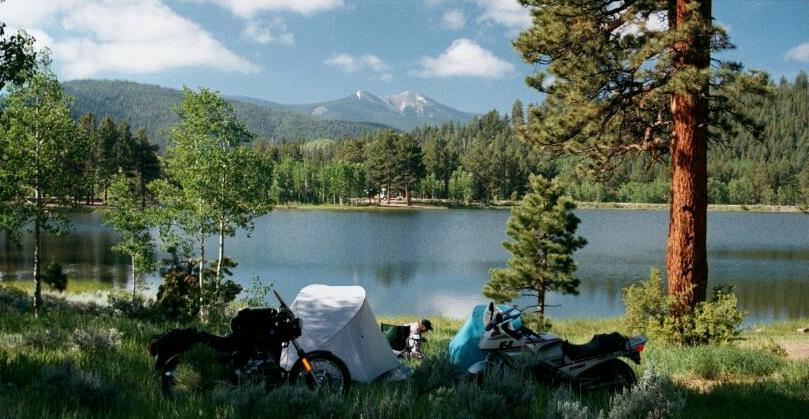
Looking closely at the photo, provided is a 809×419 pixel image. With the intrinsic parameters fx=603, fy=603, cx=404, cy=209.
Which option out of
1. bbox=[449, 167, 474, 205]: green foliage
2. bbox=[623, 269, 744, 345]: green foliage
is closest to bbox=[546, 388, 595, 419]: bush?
bbox=[623, 269, 744, 345]: green foliage

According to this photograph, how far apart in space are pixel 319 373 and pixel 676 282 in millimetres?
7604

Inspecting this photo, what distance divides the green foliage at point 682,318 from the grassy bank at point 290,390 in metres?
1.54

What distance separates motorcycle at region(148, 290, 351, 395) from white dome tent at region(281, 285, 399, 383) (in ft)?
4.44

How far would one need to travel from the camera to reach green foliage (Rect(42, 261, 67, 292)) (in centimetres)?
2803

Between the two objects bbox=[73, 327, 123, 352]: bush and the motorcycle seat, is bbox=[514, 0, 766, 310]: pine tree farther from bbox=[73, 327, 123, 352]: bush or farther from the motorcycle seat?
bbox=[73, 327, 123, 352]: bush

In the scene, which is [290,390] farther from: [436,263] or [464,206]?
[464,206]

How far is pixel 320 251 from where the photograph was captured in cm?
5159

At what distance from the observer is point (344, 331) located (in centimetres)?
800

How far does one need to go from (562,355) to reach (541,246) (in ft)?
58.7

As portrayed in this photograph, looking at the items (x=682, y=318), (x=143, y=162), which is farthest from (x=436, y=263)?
(x=143, y=162)

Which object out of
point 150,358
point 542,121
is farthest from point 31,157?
point 542,121

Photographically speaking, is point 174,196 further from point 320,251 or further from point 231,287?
point 320,251

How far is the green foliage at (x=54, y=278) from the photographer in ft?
92.0

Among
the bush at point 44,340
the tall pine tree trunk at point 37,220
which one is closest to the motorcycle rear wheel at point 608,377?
the bush at point 44,340
